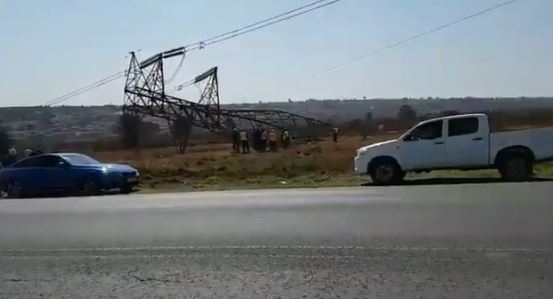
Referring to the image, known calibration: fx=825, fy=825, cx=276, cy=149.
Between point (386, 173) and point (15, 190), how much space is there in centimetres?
1182

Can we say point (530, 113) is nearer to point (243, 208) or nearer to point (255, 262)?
point (243, 208)

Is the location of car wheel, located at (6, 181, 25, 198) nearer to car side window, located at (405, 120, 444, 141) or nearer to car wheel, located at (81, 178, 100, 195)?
car wheel, located at (81, 178, 100, 195)

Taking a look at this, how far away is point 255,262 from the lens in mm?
9445

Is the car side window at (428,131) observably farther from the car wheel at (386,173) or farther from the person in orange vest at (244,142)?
the person in orange vest at (244,142)

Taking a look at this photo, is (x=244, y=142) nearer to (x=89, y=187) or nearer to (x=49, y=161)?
(x=49, y=161)

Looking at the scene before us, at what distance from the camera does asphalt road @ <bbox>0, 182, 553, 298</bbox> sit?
8102mm

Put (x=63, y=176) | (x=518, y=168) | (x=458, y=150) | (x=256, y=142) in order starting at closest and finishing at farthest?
1. (x=518, y=168)
2. (x=458, y=150)
3. (x=63, y=176)
4. (x=256, y=142)

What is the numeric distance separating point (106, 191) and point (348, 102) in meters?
140

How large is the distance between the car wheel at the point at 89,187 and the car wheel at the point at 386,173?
27.2 feet

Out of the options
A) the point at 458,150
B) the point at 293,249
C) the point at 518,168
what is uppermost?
the point at 458,150

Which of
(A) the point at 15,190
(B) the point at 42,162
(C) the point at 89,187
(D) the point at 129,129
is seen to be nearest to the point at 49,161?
(B) the point at 42,162

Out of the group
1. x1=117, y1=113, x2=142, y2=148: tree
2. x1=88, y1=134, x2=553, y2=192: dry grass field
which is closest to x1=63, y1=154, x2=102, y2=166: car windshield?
x1=88, y1=134, x2=553, y2=192: dry grass field

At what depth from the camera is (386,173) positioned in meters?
23.1

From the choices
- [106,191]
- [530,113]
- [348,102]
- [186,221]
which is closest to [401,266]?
[186,221]
